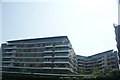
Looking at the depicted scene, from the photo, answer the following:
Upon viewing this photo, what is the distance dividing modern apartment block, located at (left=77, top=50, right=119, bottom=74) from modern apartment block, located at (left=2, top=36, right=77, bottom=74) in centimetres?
1745

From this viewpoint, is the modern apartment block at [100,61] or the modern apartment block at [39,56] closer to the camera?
the modern apartment block at [39,56]

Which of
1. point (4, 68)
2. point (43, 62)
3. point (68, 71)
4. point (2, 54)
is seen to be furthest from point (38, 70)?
point (2, 54)

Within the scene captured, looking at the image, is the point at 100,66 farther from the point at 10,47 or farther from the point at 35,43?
the point at 10,47

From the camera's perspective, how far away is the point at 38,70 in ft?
200

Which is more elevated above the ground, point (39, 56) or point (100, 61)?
point (39, 56)

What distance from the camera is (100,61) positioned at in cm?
8250

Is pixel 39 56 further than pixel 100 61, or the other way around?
pixel 100 61

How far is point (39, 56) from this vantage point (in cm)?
6350

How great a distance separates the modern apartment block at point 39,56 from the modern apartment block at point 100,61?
1745 cm

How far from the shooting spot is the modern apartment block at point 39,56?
195 feet

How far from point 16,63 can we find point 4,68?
468 centimetres

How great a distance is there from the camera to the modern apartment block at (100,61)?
7431 cm

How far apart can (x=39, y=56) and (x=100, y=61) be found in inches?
1180

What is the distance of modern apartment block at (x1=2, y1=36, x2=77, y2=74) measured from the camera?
59531mm
